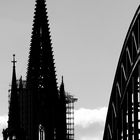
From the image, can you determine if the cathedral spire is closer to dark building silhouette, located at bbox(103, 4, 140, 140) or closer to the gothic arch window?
the gothic arch window

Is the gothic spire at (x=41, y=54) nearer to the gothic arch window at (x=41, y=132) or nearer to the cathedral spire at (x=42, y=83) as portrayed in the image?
the cathedral spire at (x=42, y=83)

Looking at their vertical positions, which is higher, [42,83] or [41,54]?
[41,54]

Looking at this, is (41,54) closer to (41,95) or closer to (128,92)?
(41,95)

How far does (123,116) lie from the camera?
178ft

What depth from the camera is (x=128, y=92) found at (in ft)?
165

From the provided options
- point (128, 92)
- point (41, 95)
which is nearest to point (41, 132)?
point (41, 95)

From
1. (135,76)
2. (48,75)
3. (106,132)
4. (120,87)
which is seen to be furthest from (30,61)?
(135,76)

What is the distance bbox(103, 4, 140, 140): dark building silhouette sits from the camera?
149ft

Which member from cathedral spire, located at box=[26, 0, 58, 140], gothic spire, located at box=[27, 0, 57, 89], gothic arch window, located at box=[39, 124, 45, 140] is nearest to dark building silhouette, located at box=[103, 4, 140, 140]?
cathedral spire, located at box=[26, 0, 58, 140]

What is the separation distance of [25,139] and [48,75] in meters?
10.9

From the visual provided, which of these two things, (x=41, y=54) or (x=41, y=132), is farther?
(x=41, y=54)

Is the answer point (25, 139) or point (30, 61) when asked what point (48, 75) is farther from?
point (25, 139)

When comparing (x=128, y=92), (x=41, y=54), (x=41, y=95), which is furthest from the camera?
(x=41, y=54)

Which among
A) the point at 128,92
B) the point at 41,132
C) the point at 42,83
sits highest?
the point at 42,83
